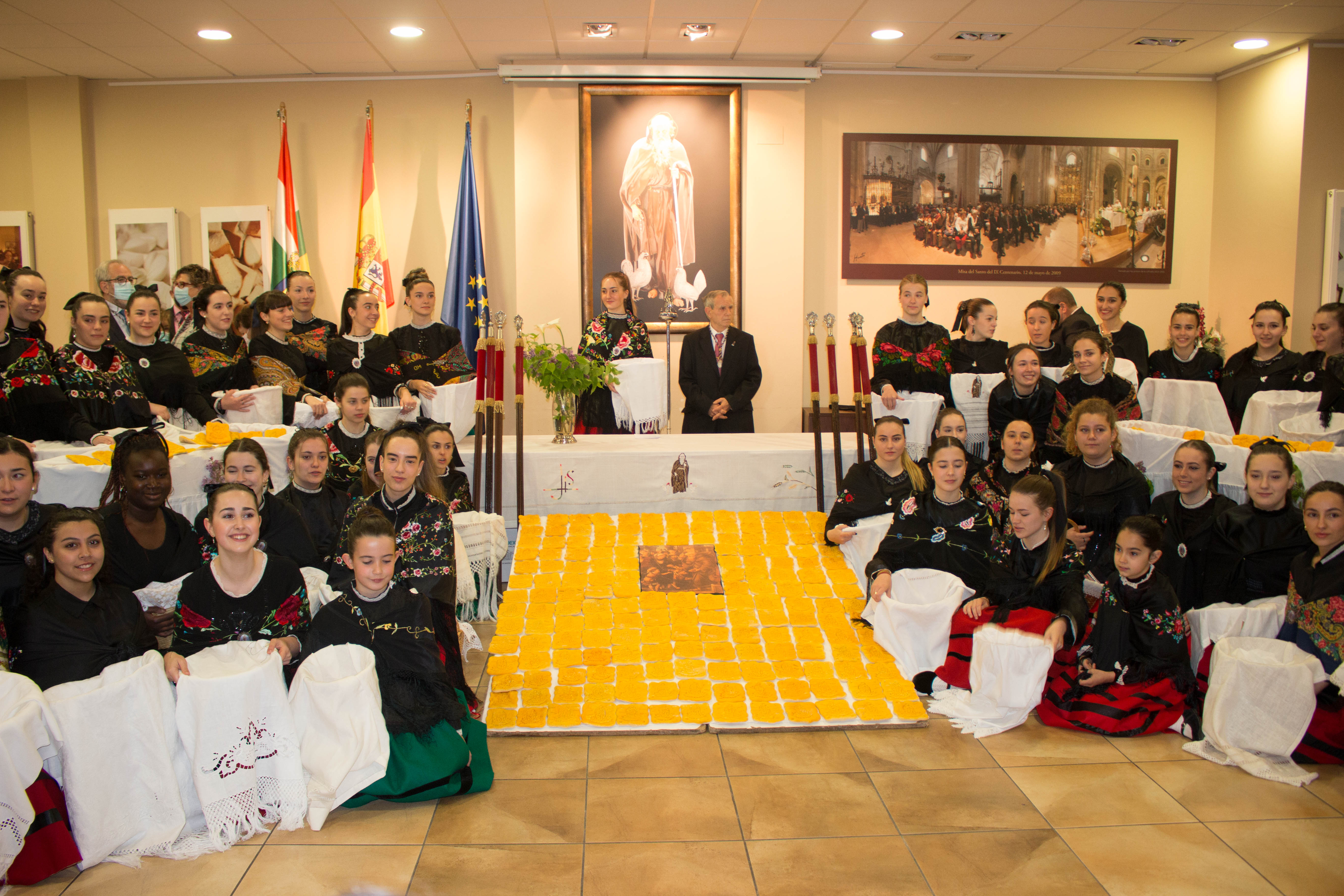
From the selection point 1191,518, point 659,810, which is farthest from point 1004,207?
point 659,810

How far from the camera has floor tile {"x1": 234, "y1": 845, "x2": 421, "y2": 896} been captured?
2658 millimetres

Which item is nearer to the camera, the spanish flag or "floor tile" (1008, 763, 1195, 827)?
"floor tile" (1008, 763, 1195, 827)

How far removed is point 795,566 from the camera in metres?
4.82

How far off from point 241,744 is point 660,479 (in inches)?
109

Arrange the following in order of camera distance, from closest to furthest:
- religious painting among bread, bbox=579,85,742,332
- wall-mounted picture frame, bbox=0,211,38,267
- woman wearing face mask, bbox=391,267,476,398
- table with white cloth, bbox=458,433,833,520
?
table with white cloth, bbox=458,433,833,520 < woman wearing face mask, bbox=391,267,476,398 < religious painting among bread, bbox=579,85,742,332 < wall-mounted picture frame, bbox=0,211,38,267

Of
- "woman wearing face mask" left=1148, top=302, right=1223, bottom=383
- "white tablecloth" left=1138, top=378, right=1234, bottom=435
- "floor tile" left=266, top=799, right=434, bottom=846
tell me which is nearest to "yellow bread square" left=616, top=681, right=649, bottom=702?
"floor tile" left=266, top=799, right=434, bottom=846

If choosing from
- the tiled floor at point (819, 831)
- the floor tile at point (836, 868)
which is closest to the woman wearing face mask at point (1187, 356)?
the tiled floor at point (819, 831)

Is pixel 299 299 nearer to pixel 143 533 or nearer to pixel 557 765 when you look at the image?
pixel 143 533

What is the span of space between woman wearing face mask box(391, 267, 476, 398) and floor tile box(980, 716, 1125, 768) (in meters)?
3.53

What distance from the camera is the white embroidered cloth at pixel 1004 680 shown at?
12.0ft

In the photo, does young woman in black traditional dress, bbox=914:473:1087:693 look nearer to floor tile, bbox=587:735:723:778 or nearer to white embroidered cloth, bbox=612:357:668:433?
floor tile, bbox=587:735:723:778

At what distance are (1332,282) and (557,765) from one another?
694 centimetres

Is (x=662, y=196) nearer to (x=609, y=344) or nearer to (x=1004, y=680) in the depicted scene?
(x=609, y=344)

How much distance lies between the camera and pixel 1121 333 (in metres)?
6.07
